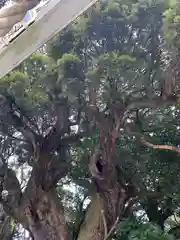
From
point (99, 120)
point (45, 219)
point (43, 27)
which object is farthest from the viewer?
point (45, 219)

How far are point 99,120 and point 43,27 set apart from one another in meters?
2.75

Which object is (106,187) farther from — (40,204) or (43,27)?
(43,27)

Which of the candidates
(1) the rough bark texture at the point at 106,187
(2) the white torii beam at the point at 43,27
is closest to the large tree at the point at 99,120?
(1) the rough bark texture at the point at 106,187

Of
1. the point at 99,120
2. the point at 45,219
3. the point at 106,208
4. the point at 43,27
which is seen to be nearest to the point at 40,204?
the point at 45,219

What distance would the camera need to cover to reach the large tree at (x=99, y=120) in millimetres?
3516

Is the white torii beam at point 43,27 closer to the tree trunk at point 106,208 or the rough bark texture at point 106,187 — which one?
the rough bark texture at point 106,187

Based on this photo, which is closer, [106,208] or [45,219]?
[106,208]

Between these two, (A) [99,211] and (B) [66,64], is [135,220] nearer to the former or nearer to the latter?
(A) [99,211]

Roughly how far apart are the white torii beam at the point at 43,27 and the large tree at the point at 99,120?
2005mm

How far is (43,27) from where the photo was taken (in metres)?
1.21

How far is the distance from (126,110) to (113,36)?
0.75 m

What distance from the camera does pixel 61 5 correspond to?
3.85 feet

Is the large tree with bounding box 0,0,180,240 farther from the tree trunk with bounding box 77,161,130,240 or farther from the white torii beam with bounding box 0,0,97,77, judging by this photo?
the white torii beam with bounding box 0,0,97,77

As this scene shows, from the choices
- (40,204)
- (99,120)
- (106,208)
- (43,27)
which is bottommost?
(43,27)
